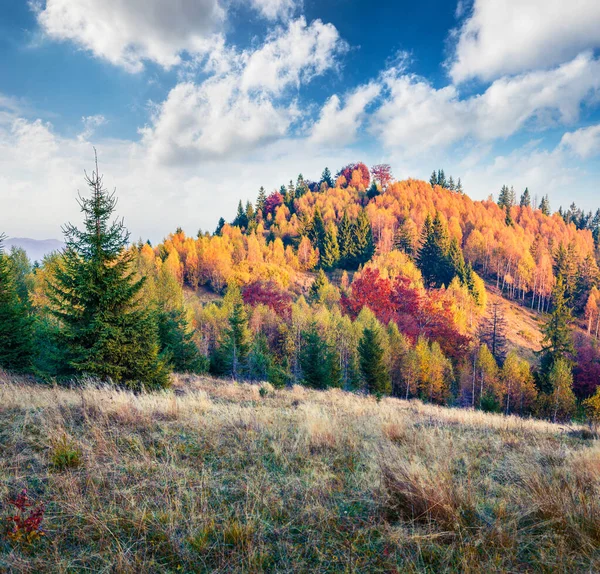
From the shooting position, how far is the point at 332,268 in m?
90.6

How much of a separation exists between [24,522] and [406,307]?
66.9m

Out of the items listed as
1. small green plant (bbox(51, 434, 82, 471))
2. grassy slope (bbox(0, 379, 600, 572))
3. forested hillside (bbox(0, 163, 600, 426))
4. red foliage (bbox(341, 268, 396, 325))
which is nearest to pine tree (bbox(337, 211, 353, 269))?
forested hillside (bbox(0, 163, 600, 426))

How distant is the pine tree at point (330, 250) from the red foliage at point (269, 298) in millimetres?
23524

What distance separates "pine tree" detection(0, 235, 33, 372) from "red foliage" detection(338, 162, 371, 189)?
16033 centimetres

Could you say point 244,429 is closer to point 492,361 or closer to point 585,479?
point 585,479

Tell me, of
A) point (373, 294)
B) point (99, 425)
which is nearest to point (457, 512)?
point (99, 425)

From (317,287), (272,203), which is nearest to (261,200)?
(272,203)

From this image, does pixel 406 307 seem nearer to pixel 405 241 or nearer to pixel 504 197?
pixel 405 241

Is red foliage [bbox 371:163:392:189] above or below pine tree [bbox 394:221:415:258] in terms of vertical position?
above

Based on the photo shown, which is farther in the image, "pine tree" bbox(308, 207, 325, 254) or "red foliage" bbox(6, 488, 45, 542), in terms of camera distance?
"pine tree" bbox(308, 207, 325, 254)

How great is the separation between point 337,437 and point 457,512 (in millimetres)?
2205

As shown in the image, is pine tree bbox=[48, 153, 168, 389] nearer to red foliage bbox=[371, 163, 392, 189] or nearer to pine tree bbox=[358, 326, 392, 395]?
pine tree bbox=[358, 326, 392, 395]

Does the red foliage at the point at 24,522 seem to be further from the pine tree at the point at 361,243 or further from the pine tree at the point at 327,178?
the pine tree at the point at 327,178

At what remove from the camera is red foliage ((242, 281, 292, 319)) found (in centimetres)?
6041
